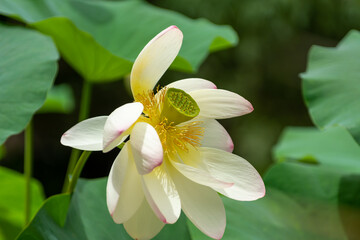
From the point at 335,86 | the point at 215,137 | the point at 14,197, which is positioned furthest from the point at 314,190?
the point at 14,197

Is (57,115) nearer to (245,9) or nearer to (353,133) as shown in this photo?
(245,9)

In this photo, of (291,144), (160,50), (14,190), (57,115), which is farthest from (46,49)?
(57,115)

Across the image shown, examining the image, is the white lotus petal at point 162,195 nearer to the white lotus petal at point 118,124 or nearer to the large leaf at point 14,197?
the white lotus petal at point 118,124

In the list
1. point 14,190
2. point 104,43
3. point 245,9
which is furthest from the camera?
point 245,9

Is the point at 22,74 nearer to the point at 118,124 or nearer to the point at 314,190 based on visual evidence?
the point at 118,124

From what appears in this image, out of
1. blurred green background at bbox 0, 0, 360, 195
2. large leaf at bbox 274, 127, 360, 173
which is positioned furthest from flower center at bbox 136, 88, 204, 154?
blurred green background at bbox 0, 0, 360, 195

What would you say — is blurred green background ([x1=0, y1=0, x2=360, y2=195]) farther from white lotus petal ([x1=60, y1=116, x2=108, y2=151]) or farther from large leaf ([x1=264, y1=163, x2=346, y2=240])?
white lotus petal ([x1=60, y1=116, x2=108, y2=151])
